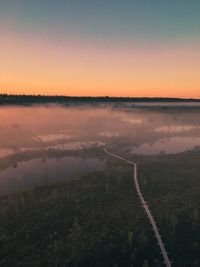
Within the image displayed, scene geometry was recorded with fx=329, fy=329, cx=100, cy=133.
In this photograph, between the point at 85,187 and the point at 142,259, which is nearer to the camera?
the point at 142,259

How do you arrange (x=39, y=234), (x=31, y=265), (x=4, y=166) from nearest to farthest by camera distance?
(x=31, y=265) < (x=39, y=234) < (x=4, y=166)

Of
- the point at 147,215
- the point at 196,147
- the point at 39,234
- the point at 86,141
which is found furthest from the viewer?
the point at 86,141

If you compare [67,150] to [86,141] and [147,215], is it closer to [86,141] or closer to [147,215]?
[86,141]

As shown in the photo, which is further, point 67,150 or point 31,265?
point 67,150

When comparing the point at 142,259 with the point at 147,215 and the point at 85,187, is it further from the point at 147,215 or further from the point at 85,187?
the point at 85,187

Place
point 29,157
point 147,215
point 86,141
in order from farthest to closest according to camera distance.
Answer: point 86,141, point 29,157, point 147,215

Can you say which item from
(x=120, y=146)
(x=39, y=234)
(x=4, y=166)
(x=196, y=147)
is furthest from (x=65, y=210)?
(x=196, y=147)

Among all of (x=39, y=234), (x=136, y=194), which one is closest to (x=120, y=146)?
(x=136, y=194)

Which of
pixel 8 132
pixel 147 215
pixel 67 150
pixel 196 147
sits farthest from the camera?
pixel 8 132

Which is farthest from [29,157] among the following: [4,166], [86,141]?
[86,141]
